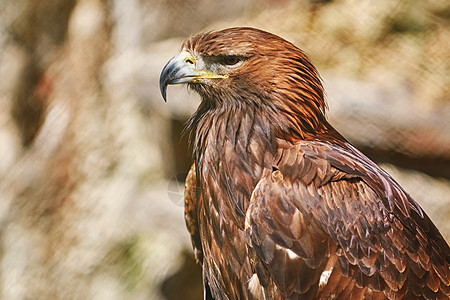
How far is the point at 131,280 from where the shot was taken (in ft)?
15.5

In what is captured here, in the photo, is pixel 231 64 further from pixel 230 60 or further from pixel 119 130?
pixel 119 130

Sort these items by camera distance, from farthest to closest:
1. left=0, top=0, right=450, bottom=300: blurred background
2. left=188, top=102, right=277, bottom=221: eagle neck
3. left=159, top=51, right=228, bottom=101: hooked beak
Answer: left=0, top=0, right=450, bottom=300: blurred background < left=159, top=51, right=228, bottom=101: hooked beak < left=188, top=102, right=277, bottom=221: eagle neck

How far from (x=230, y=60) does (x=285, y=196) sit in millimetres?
686

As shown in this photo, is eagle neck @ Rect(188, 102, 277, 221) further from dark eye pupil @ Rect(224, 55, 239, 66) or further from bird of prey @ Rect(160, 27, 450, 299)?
dark eye pupil @ Rect(224, 55, 239, 66)

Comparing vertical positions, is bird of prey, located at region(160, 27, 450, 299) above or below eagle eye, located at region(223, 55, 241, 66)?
below

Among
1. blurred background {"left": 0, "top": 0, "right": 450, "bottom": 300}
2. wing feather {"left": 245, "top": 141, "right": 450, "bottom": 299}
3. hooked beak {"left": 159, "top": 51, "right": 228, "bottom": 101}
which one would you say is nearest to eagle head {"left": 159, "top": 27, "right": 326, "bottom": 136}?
hooked beak {"left": 159, "top": 51, "right": 228, "bottom": 101}

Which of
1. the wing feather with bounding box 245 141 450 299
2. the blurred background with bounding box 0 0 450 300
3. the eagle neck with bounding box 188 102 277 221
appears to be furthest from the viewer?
the blurred background with bounding box 0 0 450 300

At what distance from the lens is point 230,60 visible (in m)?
3.21

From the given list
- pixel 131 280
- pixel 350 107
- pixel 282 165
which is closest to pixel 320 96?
pixel 282 165

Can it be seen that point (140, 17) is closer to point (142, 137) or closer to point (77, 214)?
point (142, 137)

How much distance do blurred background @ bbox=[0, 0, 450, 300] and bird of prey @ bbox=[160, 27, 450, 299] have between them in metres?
1.18

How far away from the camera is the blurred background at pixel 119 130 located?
444cm

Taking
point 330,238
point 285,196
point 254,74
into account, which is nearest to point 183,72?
point 254,74

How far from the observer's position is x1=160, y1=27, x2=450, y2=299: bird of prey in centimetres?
296
